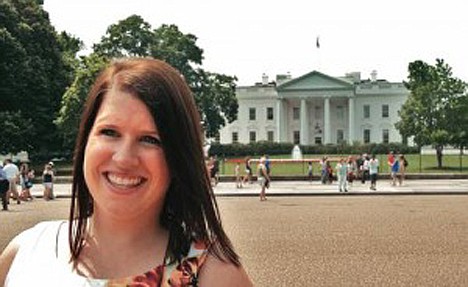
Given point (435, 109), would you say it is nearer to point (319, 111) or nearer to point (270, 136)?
point (319, 111)

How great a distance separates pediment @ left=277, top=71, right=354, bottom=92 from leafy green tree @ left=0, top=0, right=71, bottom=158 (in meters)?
55.3

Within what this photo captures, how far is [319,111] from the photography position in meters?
117

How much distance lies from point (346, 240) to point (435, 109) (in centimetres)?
3929

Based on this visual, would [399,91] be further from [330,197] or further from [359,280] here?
[359,280]

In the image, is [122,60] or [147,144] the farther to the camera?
[122,60]

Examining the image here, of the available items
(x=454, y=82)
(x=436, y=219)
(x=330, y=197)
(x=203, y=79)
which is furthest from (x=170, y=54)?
(x=436, y=219)

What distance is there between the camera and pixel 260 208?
21953 mm

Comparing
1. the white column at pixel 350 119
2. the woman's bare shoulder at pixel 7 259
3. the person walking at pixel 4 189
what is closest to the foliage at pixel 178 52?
the white column at pixel 350 119

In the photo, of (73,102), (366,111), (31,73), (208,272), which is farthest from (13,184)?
(366,111)

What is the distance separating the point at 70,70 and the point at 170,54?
1199cm

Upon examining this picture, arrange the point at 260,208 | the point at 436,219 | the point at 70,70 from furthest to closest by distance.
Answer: the point at 70,70 → the point at 260,208 → the point at 436,219

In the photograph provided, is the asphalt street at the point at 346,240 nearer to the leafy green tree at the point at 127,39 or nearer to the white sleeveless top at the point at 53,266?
the white sleeveless top at the point at 53,266

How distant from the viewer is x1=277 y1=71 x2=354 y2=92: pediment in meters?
111

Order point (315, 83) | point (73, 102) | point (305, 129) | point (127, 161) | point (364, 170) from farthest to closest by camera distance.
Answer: point (305, 129), point (315, 83), point (73, 102), point (364, 170), point (127, 161)
